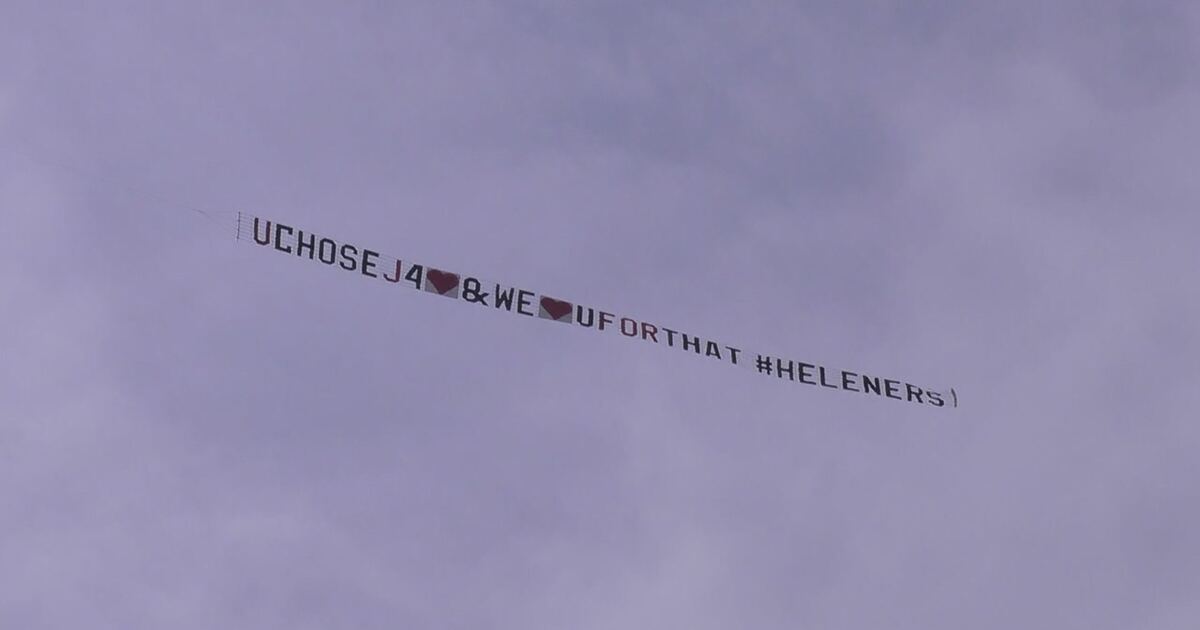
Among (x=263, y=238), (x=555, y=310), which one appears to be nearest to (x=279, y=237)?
(x=263, y=238)

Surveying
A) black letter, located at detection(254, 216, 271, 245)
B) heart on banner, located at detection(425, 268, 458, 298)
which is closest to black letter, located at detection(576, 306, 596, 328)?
heart on banner, located at detection(425, 268, 458, 298)

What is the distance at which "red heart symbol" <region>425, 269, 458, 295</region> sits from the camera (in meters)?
86.1

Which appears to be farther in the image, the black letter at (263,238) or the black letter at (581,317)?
the black letter at (581,317)

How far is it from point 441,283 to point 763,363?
815 inches

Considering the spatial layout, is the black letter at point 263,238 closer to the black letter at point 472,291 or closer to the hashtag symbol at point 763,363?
the black letter at point 472,291

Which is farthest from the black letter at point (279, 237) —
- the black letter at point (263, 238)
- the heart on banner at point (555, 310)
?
the heart on banner at point (555, 310)

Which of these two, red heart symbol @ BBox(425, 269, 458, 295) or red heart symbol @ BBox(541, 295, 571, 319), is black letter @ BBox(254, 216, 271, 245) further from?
red heart symbol @ BBox(541, 295, 571, 319)

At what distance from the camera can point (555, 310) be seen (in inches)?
3469

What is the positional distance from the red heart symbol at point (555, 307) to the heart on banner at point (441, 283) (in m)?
5.53

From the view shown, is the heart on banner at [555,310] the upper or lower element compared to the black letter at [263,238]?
lower

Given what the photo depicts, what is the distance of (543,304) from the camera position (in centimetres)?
8831

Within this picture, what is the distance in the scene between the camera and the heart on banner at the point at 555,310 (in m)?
87.9

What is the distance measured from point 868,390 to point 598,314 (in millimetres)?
18267

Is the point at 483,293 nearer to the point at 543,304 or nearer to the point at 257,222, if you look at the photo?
the point at 543,304
